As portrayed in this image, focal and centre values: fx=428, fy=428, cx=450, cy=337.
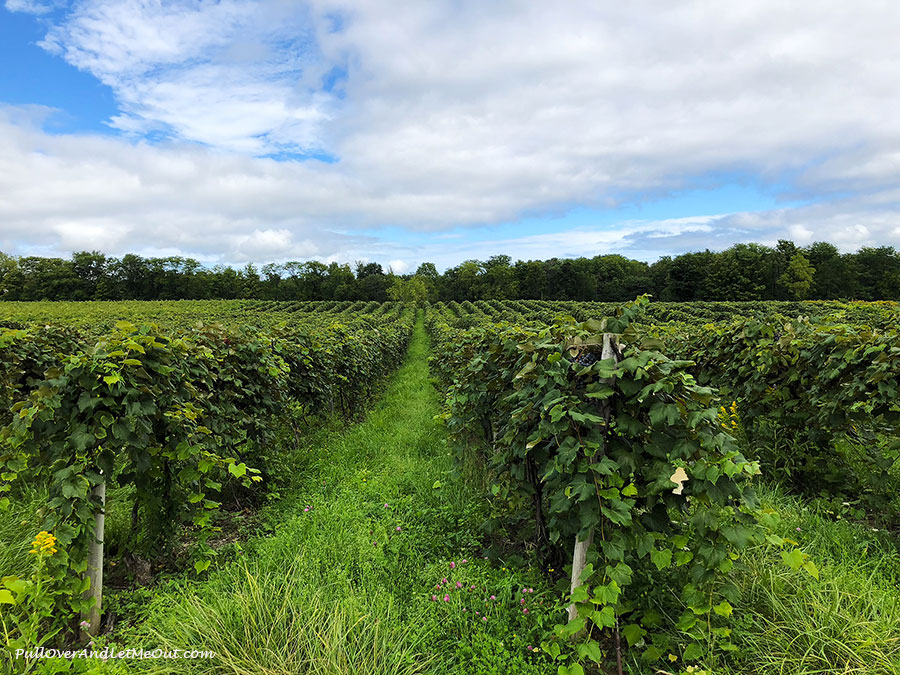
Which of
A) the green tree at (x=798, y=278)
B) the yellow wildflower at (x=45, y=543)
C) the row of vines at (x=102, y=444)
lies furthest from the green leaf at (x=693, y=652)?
the green tree at (x=798, y=278)

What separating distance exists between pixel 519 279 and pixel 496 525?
9217 centimetres

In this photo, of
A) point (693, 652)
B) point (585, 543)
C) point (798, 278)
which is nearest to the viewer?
point (693, 652)

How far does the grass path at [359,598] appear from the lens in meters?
2.31

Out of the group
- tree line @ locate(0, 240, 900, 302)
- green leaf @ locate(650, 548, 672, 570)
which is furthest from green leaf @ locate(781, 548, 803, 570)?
tree line @ locate(0, 240, 900, 302)

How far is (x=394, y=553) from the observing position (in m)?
3.54

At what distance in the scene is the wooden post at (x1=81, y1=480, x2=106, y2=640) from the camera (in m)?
2.66

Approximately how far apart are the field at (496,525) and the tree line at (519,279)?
72109 millimetres

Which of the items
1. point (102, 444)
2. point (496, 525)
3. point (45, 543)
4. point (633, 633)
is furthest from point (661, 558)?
point (102, 444)

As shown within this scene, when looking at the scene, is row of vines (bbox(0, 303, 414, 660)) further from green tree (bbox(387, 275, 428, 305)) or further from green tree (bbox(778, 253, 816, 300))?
green tree (bbox(778, 253, 816, 300))

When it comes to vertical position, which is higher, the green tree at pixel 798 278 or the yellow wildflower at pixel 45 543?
the green tree at pixel 798 278

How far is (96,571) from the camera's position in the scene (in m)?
2.77

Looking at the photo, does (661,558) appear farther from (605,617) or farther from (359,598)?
(359,598)

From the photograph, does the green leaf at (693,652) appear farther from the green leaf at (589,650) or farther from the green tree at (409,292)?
the green tree at (409,292)

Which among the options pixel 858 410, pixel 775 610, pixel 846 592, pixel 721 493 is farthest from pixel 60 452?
pixel 858 410
